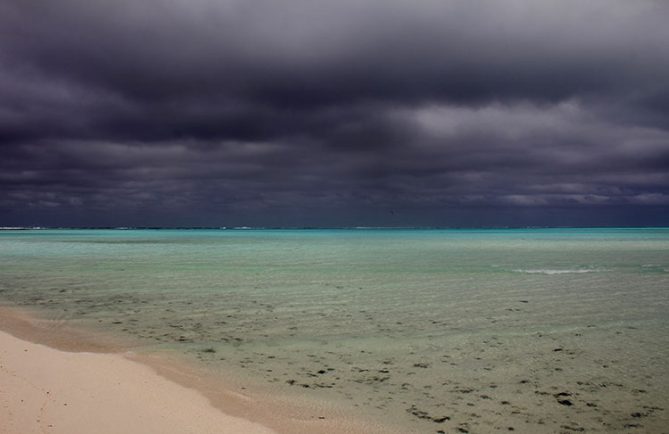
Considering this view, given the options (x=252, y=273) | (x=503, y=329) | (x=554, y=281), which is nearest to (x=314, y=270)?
(x=252, y=273)

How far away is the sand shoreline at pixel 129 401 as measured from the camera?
20.8ft

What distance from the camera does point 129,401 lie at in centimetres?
728

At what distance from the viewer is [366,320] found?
15.5 meters

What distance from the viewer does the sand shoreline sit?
20.8 feet

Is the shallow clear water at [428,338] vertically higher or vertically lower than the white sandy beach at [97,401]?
lower

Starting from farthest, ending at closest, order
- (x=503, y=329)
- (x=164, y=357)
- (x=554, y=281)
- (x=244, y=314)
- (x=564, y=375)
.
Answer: (x=554, y=281)
(x=244, y=314)
(x=503, y=329)
(x=164, y=357)
(x=564, y=375)

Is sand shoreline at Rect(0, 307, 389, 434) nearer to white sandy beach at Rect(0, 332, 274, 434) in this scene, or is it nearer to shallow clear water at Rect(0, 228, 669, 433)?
white sandy beach at Rect(0, 332, 274, 434)

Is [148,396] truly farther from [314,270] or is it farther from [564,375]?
[314,270]

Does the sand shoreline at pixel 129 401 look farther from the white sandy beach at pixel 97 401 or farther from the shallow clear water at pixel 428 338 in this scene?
the shallow clear water at pixel 428 338

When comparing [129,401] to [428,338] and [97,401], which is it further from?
[428,338]

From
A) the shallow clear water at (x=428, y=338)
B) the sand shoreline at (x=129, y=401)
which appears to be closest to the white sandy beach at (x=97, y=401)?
the sand shoreline at (x=129, y=401)

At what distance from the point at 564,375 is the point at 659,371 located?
2.27 m

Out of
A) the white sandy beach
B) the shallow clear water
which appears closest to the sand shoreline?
the white sandy beach

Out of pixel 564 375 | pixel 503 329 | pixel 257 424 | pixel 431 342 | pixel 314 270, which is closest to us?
pixel 257 424
